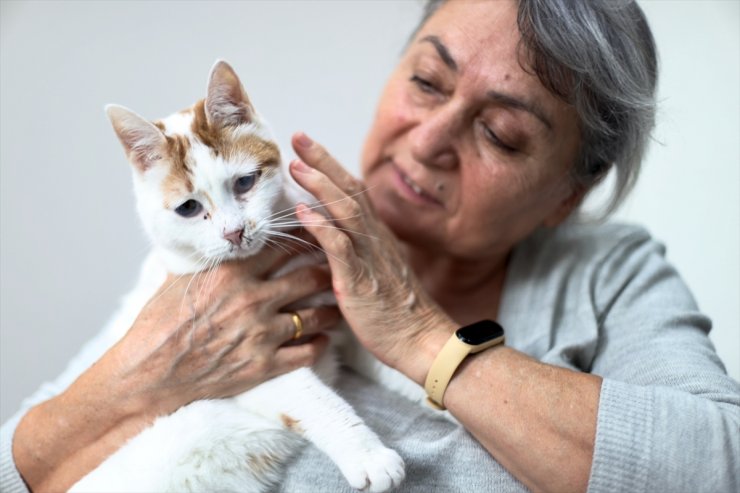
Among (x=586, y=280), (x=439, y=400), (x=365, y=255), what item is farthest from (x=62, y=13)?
(x=586, y=280)

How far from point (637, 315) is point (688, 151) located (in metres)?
1.17

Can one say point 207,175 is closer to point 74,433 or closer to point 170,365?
point 170,365

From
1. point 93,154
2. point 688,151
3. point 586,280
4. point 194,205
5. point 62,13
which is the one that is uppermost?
point 62,13

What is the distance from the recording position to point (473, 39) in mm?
1199

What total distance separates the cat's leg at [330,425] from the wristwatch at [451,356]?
0.51ft

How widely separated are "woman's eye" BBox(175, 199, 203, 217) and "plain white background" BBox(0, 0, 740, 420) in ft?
2.14

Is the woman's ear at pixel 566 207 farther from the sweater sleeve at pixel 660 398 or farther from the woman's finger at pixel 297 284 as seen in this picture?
the woman's finger at pixel 297 284

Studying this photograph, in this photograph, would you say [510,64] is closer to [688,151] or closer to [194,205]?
[194,205]

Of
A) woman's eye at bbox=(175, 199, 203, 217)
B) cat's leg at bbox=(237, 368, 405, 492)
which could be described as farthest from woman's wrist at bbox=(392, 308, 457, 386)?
woman's eye at bbox=(175, 199, 203, 217)

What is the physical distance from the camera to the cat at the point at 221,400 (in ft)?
3.10

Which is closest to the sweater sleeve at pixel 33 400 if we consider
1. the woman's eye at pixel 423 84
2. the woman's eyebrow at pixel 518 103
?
the woman's eye at pixel 423 84

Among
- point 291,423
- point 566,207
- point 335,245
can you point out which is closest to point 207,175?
point 335,245

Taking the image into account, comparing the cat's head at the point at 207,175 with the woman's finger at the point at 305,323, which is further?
the woman's finger at the point at 305,323

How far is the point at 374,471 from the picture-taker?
0.89 meters
